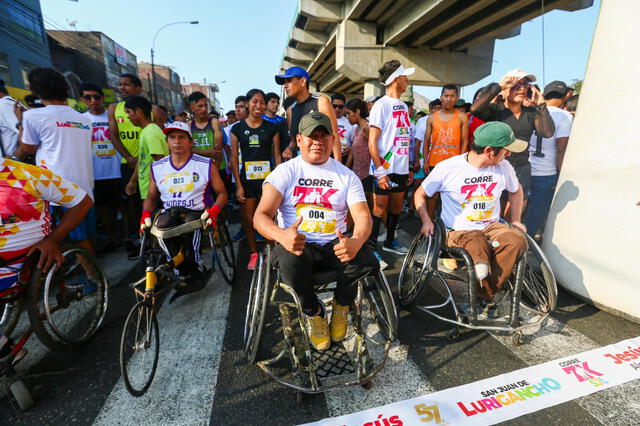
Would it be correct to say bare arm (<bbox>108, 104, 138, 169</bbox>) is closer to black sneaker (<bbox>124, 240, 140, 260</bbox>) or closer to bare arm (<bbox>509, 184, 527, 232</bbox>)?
black sneaker (<bbox>124, 240, 140, 260</bbox>)

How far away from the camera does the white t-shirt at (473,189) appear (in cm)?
258

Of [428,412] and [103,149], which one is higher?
[103,149]

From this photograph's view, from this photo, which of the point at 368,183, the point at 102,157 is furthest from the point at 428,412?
the point at 102,157

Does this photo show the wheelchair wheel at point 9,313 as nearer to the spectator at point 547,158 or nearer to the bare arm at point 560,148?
the spectator at point 547,158

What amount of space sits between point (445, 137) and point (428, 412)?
11.5 feet

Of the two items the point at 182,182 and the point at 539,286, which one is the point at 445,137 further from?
the point at 182,182

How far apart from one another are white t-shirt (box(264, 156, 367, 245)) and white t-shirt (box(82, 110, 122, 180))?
338 centimetres

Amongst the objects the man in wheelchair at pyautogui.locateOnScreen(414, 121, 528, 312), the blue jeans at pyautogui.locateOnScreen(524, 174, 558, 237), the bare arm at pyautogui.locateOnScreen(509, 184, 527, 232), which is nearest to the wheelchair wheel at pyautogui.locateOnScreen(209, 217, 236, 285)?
the man in wheelchair at pyautogui.locateOnScreen(414, 121, 528, 312)

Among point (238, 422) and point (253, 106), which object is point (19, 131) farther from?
point (238, 422)

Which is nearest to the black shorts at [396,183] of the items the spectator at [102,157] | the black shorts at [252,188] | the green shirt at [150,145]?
the black shorts at [252,188]

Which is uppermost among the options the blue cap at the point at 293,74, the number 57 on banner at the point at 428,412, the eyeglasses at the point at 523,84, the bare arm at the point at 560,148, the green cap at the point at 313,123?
the blue cap at the point at 293,74

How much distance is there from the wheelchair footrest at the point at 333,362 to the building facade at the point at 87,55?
1280 inches

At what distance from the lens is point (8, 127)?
139 inches

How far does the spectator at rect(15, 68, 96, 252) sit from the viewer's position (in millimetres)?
2871
